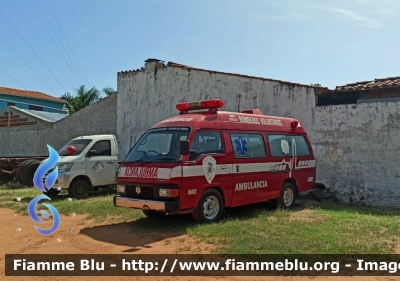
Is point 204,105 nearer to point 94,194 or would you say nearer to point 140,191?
point 140,191

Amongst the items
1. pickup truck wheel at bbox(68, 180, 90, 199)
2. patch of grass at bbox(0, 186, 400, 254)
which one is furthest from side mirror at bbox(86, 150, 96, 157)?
patch of grass at bbox(0, 186, 400, 254)

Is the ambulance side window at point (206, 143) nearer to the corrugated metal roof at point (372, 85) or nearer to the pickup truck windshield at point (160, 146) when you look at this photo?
the pickup truck windshield at point (160, 146)

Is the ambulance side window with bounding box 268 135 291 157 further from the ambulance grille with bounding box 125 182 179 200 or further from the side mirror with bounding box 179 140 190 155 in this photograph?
the ambulance grille with bounding box 125 182 179 200

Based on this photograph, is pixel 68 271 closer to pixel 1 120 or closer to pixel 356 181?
pixel 356 181

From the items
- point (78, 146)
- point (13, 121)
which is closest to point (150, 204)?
point (78, 146)

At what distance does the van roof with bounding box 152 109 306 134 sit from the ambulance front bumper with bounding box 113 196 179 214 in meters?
1.68

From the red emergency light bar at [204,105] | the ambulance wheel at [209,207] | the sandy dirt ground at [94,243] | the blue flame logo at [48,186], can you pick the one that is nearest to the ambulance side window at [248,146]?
the red emergency light bar at [204,105]

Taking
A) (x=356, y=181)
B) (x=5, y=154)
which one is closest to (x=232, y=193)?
(x=356, y=181)

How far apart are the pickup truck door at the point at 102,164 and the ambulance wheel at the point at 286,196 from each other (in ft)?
17.8

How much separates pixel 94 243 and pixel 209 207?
7.91 ft

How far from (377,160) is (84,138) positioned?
8.81 meters

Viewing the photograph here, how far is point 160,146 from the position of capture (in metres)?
8.12

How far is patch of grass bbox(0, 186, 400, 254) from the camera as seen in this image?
632 centimetres

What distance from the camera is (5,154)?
23250 millimetres
